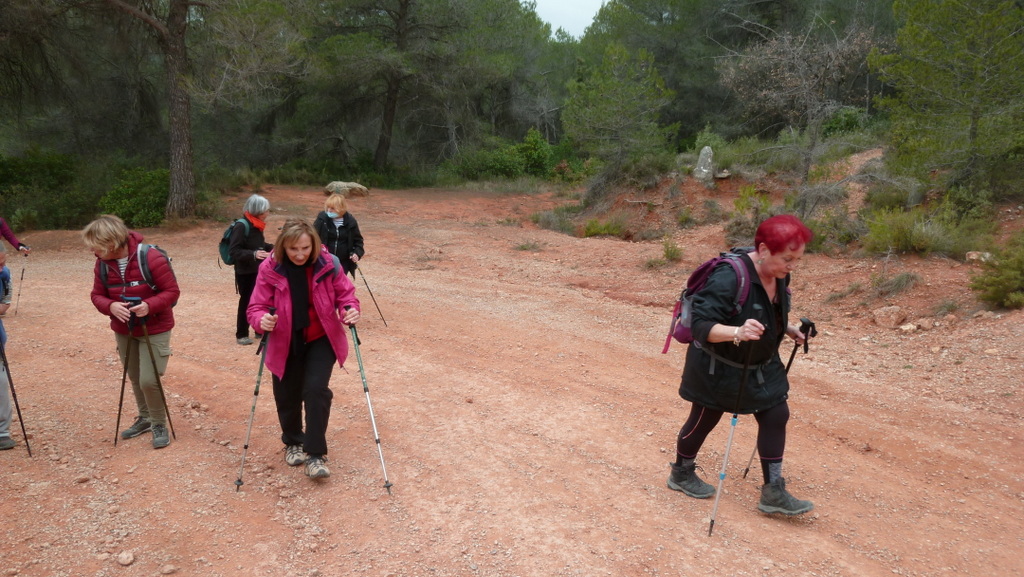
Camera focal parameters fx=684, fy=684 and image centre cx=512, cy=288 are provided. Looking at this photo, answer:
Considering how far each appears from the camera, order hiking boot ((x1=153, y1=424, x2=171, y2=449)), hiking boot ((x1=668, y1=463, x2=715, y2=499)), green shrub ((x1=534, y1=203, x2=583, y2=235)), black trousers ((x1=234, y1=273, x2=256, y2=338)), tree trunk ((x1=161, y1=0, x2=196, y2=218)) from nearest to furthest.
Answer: hiking boot ((x1=668, y1=463, x2=715, y2=499)) → hiking boot ((x1=153, y1=424, x2=171, y2=449)) → black trousers ((x1=234, y1=273, x2=256, y2=338)) → tree trunk ((x1=161, y1=0, x2=196, y2=218)) → green shrub ((x1=534, y1=203, x2=583, y2=235))

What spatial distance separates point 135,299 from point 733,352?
393cm

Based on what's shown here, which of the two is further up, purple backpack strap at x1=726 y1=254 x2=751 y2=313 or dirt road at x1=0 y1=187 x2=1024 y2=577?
purple backpack strap at x1=726 y1=254 x2=751 y2=313

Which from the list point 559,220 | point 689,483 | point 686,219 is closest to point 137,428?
point 689,483

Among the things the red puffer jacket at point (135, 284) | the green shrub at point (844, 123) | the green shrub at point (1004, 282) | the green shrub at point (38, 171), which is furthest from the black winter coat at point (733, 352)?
the green shrub at point (38, 171)

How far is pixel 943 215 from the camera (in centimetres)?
1121

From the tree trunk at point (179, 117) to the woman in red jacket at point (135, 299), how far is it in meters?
13.5

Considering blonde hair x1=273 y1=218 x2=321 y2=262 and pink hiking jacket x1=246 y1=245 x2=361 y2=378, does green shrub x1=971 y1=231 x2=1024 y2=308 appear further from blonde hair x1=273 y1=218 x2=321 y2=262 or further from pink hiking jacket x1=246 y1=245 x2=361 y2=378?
blonde hair x1=273 y1=218 x2=321 y2=262

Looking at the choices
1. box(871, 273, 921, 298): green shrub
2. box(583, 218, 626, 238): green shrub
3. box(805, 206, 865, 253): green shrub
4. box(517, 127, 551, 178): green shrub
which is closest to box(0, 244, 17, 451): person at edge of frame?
box(871, 273, 921, 298): green shrub

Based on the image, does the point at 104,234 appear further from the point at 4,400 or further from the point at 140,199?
the point at 140,199

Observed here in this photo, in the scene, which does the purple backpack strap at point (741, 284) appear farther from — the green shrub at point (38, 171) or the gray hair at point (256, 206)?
the green shrub at point (38, 171)

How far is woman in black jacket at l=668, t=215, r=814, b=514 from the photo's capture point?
3.59 meters

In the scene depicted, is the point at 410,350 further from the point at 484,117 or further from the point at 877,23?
the point at 484,117

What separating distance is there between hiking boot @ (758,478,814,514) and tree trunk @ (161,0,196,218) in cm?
1648

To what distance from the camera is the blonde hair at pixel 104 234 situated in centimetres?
442
